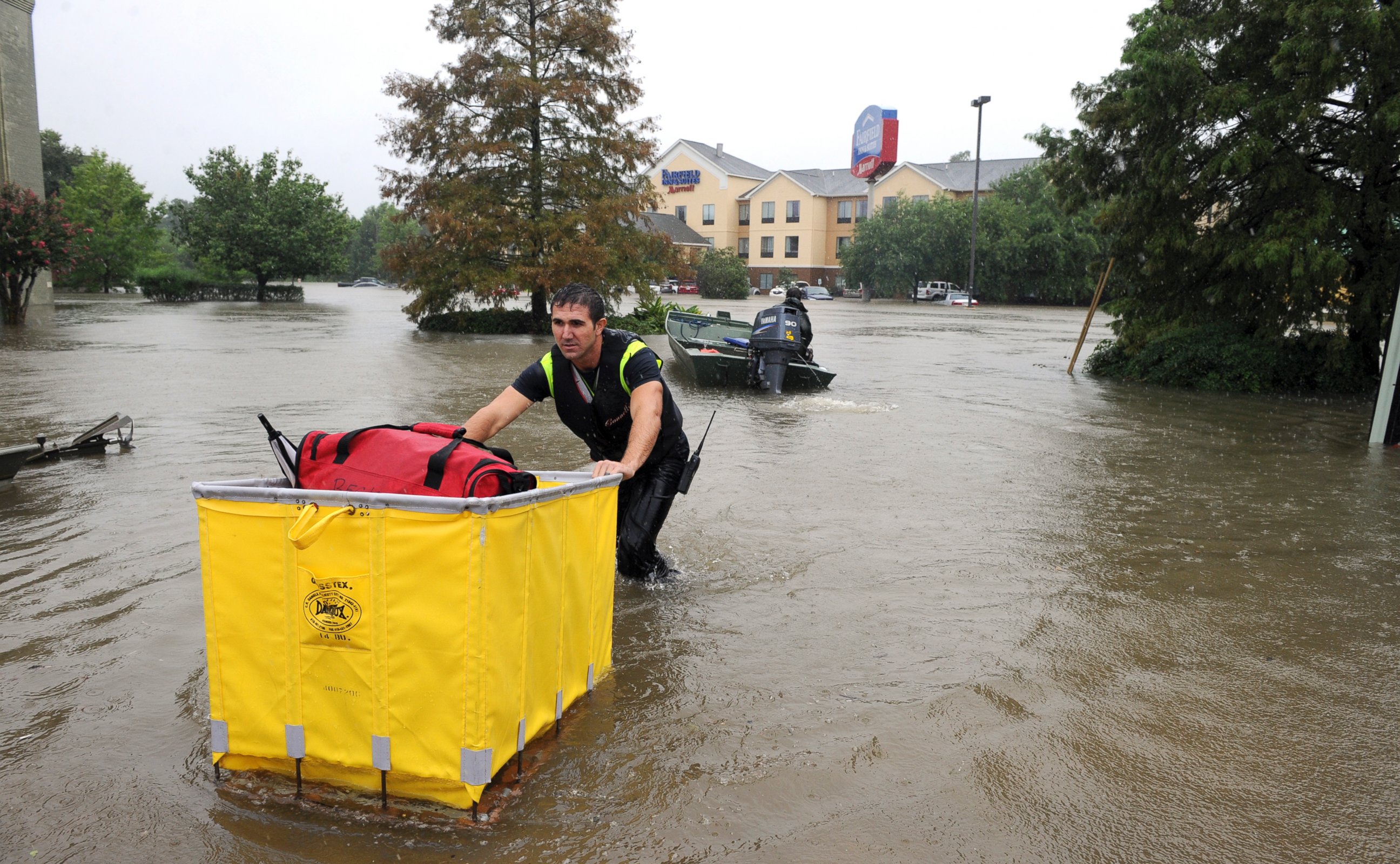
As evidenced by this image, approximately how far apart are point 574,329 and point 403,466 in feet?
4.17

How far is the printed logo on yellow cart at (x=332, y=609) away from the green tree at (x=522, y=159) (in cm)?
2472

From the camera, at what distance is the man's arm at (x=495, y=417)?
4.14 meters

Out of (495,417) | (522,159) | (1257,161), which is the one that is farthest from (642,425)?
(522,159)

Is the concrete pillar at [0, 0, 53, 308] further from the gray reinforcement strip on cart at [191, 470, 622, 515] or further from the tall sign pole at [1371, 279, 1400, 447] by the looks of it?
the tall sign pole at [1371, 279, 1400, 447]

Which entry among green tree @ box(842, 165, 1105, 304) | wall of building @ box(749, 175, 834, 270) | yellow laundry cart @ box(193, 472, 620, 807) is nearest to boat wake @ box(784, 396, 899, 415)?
yellow laundry cart @ box(193, 472, 620, 807)

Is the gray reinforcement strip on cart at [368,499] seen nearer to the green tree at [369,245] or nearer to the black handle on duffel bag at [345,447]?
the black handle on duffel bag at [345,447]

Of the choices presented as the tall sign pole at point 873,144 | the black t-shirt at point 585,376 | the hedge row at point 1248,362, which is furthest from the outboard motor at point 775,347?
the tall sign pole at point 873,144

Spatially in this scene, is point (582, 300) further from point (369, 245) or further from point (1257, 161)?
point (369, 245)

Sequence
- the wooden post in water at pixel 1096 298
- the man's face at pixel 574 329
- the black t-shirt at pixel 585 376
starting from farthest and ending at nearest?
the wooden post in water at pixel 1096 298
the black t-shirt at pixel 585 376
the man's face at pixel 574 329

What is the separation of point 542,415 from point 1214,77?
12.7 metres

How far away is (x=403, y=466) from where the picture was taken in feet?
10.6

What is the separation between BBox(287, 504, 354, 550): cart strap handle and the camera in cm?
289

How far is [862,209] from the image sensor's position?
258 ft

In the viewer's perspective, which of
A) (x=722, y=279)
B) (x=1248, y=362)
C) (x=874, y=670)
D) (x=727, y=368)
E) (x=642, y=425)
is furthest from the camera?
(x=722, y=279)
